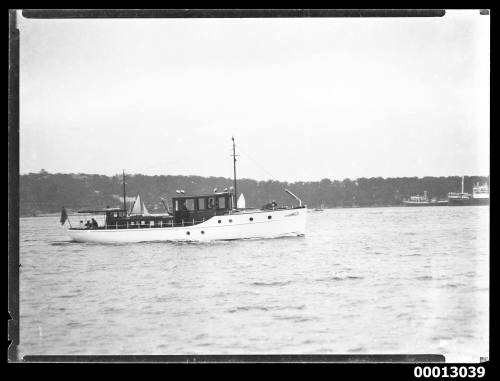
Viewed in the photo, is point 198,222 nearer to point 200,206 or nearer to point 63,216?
point 200,206

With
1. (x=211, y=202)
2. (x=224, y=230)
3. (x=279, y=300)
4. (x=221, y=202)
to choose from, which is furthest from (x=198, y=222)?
(x=279, y=300)

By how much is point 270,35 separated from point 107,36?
97.8 inches

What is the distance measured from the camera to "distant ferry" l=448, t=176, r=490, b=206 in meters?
7.91

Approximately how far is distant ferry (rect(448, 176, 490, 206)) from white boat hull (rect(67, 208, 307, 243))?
3017mm

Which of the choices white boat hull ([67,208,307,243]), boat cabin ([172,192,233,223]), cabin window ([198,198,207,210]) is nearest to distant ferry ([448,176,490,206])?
white boat hull ([67,208,307,243])

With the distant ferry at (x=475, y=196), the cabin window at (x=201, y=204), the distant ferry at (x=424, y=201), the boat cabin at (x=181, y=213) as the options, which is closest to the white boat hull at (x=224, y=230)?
the boat cabin at (x=181, y=213)

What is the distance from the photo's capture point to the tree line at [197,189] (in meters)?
8.26

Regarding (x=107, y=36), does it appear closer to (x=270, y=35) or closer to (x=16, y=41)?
(x=16, y=41)

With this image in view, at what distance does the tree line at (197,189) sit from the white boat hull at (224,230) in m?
1.16

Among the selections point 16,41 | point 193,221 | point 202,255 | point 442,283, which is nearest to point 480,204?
point 442,283

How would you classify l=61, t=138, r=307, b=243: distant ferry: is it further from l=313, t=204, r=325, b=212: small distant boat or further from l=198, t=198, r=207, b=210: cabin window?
l=313, t=204, r=325, b=212: small distant boat

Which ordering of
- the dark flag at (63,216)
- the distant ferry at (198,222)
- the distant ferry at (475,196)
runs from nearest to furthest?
the distant ferry at (475,196), the dark flag at (63,216), the distant ferry at (198,222)

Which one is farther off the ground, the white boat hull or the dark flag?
the dark flag

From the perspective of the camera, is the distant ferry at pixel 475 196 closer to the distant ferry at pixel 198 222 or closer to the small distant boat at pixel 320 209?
the small distant boat at pixel 320 209
